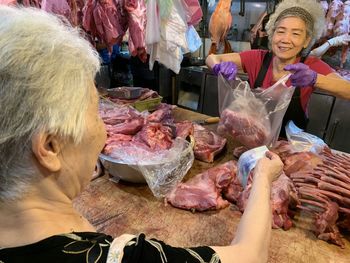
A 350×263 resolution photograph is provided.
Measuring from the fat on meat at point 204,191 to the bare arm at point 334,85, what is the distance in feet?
3.04

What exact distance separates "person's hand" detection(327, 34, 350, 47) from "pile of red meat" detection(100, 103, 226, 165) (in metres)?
2.32

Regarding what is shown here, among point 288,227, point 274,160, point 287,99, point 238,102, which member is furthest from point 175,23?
point 288,227

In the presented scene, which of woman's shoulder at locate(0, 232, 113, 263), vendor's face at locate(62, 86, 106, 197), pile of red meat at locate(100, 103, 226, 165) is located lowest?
pile of red meat at locate(100, 103, 226, 165)

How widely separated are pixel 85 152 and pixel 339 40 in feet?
11.4

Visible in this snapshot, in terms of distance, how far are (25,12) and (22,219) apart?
0.45 metres

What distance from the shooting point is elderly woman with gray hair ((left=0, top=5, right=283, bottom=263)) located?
52 cm

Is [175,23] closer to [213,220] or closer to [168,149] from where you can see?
[168,149]

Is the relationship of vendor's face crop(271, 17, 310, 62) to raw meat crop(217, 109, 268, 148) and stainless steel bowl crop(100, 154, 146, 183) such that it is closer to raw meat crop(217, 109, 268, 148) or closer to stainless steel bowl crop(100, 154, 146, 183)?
raw meat crop(217, 109, 268, 148)

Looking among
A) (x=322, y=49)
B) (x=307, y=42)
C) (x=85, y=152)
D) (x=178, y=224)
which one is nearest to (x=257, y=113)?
(x=178, y=224)

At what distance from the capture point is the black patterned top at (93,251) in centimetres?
58

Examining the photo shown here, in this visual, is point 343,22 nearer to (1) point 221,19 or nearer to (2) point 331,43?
(2) point 331,43

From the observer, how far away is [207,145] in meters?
1.71

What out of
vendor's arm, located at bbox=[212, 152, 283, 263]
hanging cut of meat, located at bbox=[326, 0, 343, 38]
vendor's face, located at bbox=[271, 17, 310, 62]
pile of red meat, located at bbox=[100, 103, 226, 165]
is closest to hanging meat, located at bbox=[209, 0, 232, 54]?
vendor's face, located at bbox=[271, 17, 310, 62]

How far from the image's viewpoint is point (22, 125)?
524mm
